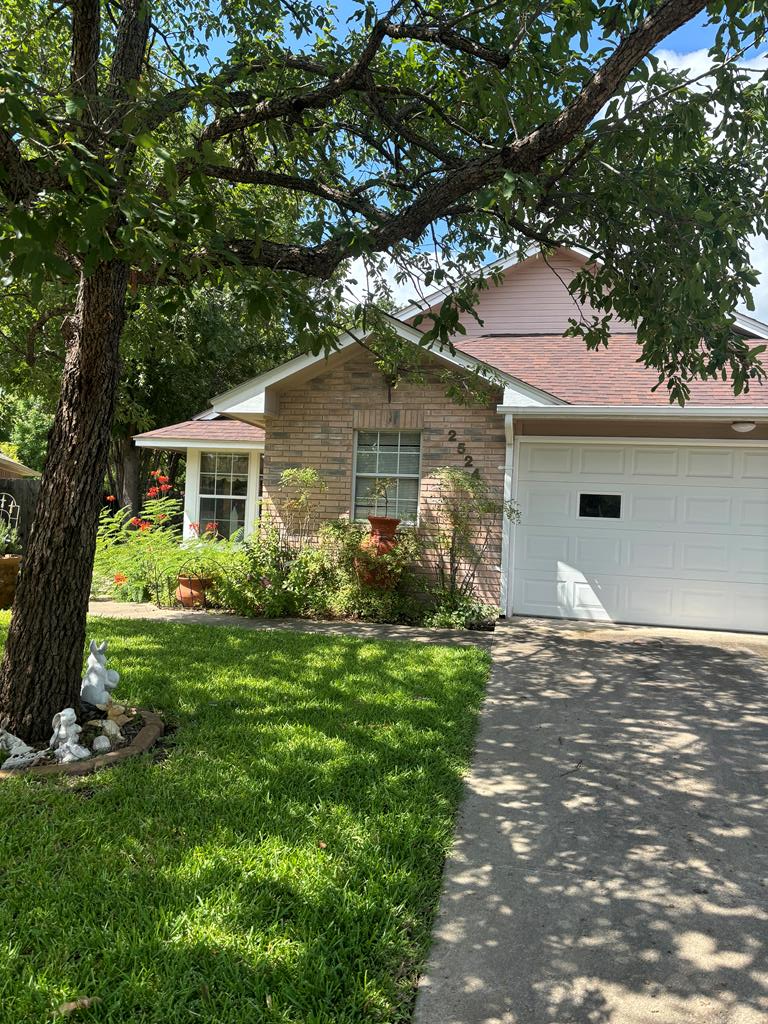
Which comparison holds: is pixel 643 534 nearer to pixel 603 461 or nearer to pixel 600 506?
pixel 600 506

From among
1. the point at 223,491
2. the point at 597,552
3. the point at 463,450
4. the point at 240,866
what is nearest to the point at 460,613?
the point at 597,552

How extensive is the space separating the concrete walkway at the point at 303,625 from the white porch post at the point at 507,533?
2.98 ft

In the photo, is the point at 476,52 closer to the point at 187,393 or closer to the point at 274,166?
the point at 274,166

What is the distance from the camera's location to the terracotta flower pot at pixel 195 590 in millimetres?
10305

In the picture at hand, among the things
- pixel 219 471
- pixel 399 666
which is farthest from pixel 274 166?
pixel 219 471

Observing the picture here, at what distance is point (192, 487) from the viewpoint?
47.2 feet

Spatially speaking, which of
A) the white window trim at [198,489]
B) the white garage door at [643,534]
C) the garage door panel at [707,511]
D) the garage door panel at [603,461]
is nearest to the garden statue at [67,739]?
the white garage door at [643,534]

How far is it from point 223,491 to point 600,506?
774 cm

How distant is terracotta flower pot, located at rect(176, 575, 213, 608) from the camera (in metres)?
10.3

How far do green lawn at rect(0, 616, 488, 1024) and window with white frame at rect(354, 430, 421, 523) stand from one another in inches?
189

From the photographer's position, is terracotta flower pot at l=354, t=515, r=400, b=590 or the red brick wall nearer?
terracotta flower pot at l=354, t=515, r=400, b=590

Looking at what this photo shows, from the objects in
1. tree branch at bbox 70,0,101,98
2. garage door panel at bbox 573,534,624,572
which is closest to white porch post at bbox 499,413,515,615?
garage door panel at bbox 573,534,624,572

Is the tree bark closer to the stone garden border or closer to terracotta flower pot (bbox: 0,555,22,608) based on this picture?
terracotta flower pot (bbox: 0,555,22,608)

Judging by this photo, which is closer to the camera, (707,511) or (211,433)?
(707,511)
